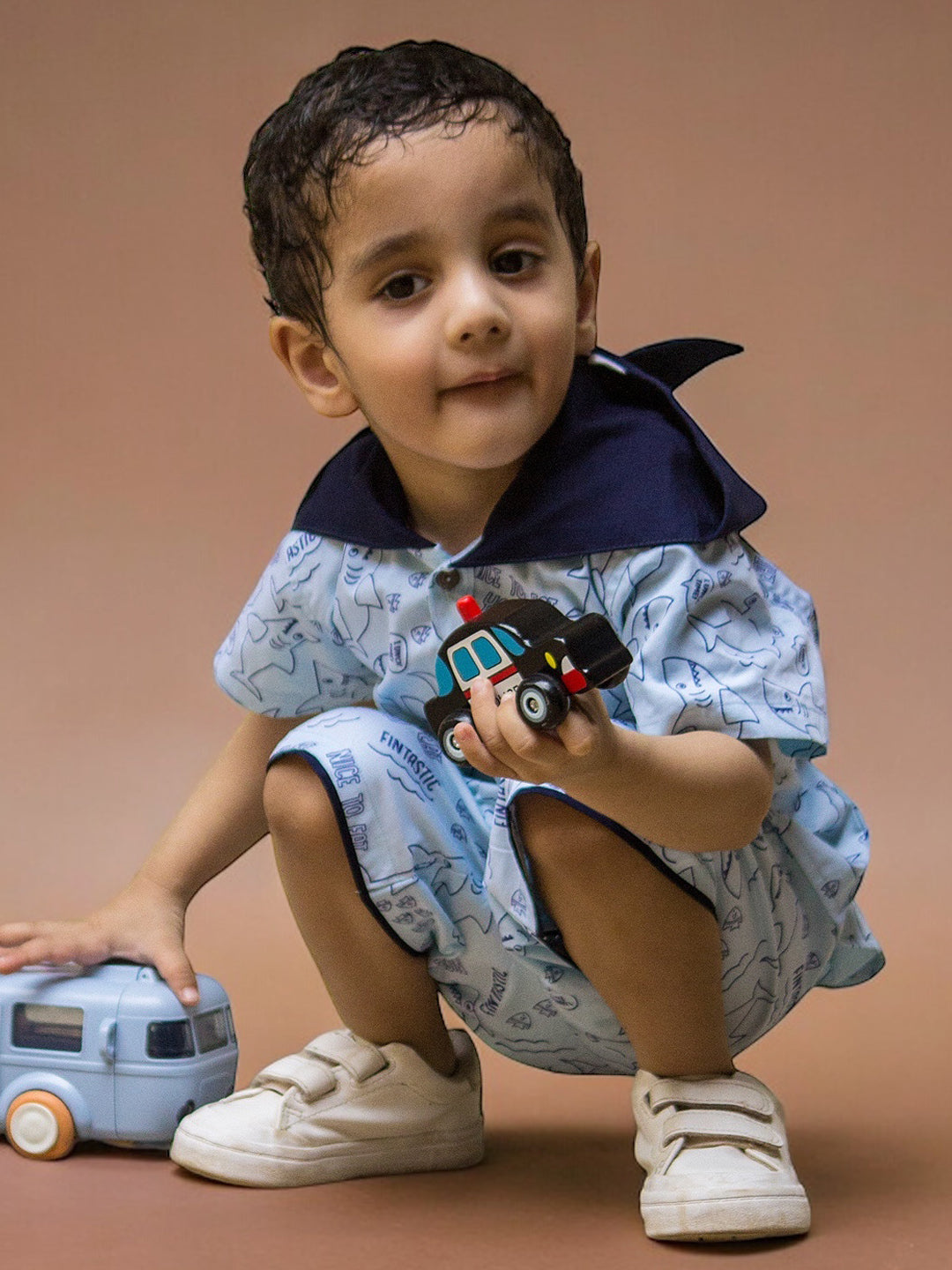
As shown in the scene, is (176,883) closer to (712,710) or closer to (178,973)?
(178,973)

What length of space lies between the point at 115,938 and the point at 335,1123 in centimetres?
23

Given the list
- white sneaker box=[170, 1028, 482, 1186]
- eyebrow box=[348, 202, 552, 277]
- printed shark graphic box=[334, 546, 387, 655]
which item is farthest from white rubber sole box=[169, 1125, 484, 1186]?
eyebrow box=[348, 202, 552, 277]

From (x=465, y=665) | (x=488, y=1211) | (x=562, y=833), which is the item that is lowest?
(x=488, y=1211)

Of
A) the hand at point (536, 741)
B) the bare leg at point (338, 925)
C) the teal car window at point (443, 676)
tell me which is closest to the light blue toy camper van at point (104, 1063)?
the bare leg at point (338, 925)

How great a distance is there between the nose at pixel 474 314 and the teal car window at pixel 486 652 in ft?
0.75

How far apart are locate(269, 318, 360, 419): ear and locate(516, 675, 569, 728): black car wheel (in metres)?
0.39

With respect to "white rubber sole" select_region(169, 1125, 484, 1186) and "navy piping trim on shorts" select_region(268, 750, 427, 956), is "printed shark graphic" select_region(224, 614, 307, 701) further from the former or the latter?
"white rubber sole" select_region(169, 1125, 484, 1186)

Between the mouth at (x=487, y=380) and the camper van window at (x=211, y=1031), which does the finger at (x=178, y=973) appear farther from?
the mouth at (x=487, y=380)

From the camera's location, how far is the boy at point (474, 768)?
107 centimetres

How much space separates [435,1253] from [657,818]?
273 millimetres

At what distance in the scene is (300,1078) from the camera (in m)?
1.20

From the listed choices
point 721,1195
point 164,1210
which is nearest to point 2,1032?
point 164,1210

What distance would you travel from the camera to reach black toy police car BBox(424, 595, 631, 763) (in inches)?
35.5

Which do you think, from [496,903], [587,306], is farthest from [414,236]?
[496,903]
